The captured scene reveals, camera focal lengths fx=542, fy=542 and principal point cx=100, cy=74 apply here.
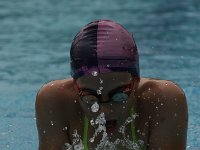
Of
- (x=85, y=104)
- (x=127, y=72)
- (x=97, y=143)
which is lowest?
(x=97, y=143)

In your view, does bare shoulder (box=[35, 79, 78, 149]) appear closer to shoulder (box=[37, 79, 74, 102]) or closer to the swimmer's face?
shoulder (box=[37, 79, 74, 102])

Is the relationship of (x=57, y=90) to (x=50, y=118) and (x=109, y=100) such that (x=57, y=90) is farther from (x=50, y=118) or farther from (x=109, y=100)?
(x=109, y=100)

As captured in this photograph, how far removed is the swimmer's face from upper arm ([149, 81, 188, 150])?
15.0 inches

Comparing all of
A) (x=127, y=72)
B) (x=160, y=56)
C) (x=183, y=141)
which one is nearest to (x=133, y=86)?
(x=127, y=72)

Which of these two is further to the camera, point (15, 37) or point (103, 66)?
point (15, 37)

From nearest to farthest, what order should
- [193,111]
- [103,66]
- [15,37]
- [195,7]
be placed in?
[103,66]
[193,111]
[15,37]
[195,7]

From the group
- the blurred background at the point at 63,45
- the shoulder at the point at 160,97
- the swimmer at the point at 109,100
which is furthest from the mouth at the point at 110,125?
the blurred background at the point at 63,45

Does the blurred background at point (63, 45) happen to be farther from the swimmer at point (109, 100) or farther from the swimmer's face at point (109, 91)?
the swimmer's face at point (109, 91)

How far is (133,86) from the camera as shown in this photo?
243 cm

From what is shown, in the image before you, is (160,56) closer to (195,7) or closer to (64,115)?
(195,7)

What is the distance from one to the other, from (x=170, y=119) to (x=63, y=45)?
15.6 ft

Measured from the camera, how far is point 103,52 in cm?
236

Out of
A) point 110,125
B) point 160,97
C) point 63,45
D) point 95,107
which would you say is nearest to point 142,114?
point 160,97

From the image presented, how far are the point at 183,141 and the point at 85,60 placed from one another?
74 centimetres
